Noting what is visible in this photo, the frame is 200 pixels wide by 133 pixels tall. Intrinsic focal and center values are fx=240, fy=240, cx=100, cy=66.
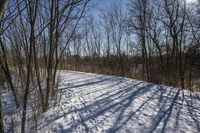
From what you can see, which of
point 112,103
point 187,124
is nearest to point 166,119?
point 187,124

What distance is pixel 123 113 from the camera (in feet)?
16.3

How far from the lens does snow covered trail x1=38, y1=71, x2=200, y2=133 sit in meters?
4.12

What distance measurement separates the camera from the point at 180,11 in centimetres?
1262

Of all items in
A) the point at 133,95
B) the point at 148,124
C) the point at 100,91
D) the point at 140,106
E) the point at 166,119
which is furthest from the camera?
the point at 100,91

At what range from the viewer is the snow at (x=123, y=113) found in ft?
13.5

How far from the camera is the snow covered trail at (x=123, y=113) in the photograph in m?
4.12

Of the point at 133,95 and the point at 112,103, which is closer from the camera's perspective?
the point at 112,103

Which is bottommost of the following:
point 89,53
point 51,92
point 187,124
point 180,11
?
point 187,124

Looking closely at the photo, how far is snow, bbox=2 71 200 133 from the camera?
4.12 meters

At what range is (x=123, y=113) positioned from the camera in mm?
4973

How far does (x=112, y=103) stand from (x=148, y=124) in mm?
1584

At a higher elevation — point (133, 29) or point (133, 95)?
point (133, 29)

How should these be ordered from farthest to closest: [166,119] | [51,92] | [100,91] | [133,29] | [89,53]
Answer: [89,53], [133,29], [100,91], [51,92], [166,119]

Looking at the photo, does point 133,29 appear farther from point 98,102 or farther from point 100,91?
point 98,102
